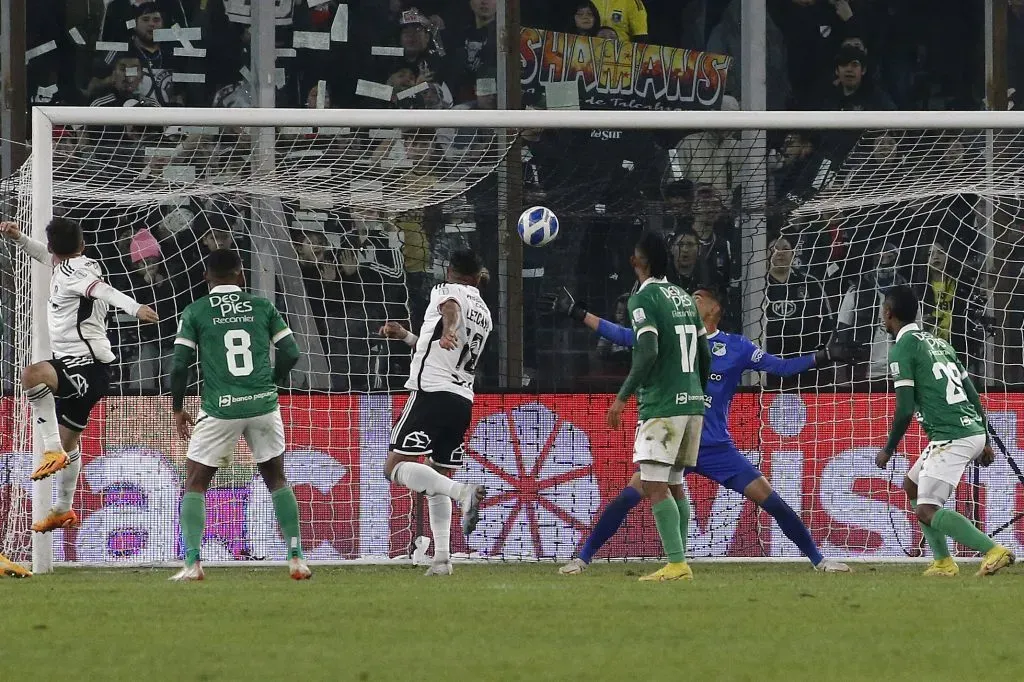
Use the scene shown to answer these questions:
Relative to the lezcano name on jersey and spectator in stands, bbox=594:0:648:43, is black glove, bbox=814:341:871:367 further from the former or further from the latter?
spectator in stands, bbox=594:0:648:43

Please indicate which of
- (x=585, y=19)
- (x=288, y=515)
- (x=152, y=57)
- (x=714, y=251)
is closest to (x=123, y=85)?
(x=152, y=57)

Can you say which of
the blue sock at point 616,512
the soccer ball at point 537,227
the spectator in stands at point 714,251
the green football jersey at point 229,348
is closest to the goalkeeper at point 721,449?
the blue sock at point 616,512

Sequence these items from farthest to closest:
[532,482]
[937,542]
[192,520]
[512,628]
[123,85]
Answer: [123,85]
[532,482]
[937,542]
[192,520]
[512,628]

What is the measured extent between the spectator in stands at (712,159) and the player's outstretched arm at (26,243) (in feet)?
16.5

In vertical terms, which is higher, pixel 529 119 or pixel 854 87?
pixel 854 87

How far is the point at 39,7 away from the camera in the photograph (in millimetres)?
16156

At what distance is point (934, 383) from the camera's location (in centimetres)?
1033

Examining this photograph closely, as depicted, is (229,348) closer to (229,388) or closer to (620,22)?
(229,388)

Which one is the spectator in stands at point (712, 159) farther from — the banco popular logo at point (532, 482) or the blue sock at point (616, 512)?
the blue sock at point (616, 512)

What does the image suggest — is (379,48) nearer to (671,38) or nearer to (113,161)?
(671,38)

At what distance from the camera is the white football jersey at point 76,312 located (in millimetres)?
10531

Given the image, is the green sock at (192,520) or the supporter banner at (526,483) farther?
the supporter banner at (526,483)

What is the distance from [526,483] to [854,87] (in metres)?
7.05

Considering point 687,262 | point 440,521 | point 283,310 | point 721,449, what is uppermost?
point 687,262
